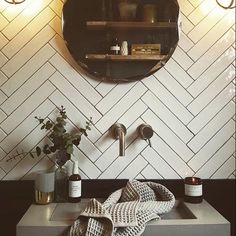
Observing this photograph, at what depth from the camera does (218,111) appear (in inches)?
70.4

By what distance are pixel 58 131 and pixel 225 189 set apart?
862 mm

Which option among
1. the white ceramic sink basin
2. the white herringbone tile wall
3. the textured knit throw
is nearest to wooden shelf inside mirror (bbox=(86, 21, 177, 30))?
the white herringbone tile wall

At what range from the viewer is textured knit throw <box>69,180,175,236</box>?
1300 mm

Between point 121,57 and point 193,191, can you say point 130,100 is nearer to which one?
point 121,57

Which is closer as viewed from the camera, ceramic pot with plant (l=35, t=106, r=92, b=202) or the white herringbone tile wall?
ceramic pot with plant (l=35, t=106, r=92, b=202)

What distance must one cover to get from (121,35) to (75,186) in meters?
0.73

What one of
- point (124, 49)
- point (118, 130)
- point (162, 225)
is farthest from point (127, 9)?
point (162, 225)

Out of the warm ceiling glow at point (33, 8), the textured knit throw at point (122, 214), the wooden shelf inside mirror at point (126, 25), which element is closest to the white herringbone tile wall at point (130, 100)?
the warm ceiling glow at point (33, 8)

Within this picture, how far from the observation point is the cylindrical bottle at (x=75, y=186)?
160 centimetres

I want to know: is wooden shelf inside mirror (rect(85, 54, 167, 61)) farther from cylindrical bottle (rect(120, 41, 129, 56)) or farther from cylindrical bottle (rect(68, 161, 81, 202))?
cylindrical bottle (rect(68, 161, 81, 202))

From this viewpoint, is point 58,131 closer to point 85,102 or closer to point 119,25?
point 85,102

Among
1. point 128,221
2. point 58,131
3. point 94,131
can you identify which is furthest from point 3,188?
point 128,221

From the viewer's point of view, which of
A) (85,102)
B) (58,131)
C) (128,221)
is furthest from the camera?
(85,102)

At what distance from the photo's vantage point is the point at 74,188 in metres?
1.61
